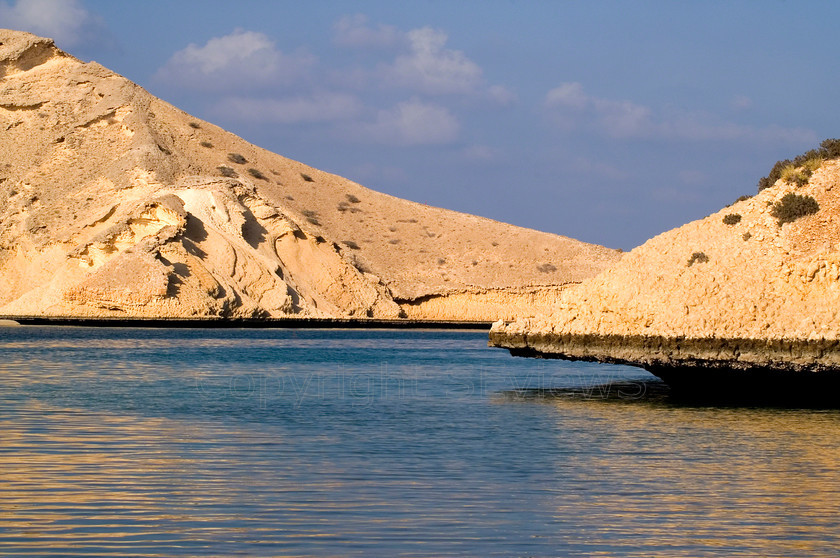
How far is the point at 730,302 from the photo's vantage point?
18406 mm

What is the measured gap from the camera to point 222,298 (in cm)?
5538

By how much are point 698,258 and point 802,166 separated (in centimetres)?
344

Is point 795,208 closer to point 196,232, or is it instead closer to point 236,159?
point 196,232

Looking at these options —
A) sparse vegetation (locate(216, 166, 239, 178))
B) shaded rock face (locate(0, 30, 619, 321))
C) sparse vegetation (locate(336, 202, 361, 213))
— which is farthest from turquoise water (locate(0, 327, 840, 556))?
sparse vegetation (locate(336, 202, 361, 213))

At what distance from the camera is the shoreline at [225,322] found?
5178cm

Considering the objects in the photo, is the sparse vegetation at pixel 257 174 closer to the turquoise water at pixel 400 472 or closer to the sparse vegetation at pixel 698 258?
the turquoise water at pixel 400 472

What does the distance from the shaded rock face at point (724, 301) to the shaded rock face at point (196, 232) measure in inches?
1417

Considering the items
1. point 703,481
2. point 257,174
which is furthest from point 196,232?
point 703,481

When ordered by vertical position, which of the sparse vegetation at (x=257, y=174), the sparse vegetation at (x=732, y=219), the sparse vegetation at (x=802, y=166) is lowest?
the sparse vegetation at (x=732, y=219)

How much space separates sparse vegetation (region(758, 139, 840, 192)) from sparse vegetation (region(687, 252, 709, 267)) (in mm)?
2616

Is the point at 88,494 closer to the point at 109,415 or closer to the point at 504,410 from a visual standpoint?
the point at 109,415

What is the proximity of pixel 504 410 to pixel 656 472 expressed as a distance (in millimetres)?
6530

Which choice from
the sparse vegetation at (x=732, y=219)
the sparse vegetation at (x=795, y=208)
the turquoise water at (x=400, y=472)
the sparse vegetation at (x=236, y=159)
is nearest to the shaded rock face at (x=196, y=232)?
the sparse vegetation at (x=236, y=159)

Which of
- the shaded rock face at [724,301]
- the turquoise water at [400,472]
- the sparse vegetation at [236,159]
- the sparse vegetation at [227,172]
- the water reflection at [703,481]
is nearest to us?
the turquoise water at [400,472]
